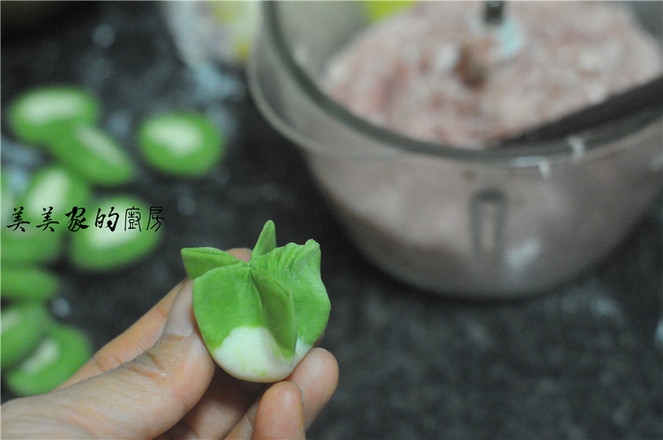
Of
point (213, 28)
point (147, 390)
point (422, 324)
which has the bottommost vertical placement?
point (422, 324)

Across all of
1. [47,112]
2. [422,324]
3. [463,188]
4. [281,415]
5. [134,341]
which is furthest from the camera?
[47,112]

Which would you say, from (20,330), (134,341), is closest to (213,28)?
(20,330)

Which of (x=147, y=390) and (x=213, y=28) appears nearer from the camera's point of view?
(x=147, y=390)

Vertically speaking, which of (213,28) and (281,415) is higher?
(281,415)

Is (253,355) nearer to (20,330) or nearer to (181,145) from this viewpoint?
(20,330)

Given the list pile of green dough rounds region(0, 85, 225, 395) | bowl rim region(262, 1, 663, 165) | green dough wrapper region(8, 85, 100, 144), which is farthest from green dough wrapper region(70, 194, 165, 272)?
bowl rim region(262, 1, 663, 165)

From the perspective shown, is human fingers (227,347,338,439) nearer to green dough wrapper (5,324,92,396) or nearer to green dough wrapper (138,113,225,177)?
green dough wrapper (5,324,92,396)

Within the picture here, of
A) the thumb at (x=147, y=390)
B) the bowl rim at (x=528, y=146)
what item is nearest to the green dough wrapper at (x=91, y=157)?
the bowl rim at (x=528, y=146)

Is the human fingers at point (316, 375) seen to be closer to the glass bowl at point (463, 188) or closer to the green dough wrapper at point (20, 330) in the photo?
the glass bowl at point (463, 188)

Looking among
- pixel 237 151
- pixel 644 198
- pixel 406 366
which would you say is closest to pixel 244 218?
pixel 237 151
